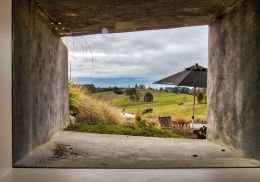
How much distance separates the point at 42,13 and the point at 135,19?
4.38 ft

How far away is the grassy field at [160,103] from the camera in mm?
4797

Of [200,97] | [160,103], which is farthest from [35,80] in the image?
[200,97]

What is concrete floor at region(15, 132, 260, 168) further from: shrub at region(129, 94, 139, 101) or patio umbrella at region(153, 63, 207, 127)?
patio umbrella at region(153, 63, 207, 127)

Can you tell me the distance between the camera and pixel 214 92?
A: 16.7 ft

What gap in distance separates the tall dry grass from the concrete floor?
0.83 feet

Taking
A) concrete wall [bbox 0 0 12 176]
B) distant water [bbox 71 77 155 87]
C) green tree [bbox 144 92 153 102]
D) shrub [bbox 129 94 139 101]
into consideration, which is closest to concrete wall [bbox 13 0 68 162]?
concrete wall [bbox 0 0 12 176]

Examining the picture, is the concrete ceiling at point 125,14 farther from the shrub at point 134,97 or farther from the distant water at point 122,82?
the shrub at point 134,97

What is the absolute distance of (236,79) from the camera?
176 inches

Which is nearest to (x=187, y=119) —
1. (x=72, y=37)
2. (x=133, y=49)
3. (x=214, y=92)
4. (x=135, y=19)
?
(x=214, y=92)

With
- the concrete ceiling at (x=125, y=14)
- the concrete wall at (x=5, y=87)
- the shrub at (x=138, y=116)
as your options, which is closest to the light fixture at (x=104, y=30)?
the concrete ceiling at (x=125, y=14)

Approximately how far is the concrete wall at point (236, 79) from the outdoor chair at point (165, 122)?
0.67m

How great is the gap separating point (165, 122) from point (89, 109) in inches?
46.1

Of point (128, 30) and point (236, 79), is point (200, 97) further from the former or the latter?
point (128, 30)

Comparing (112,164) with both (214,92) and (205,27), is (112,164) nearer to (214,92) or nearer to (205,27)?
(214,92)
